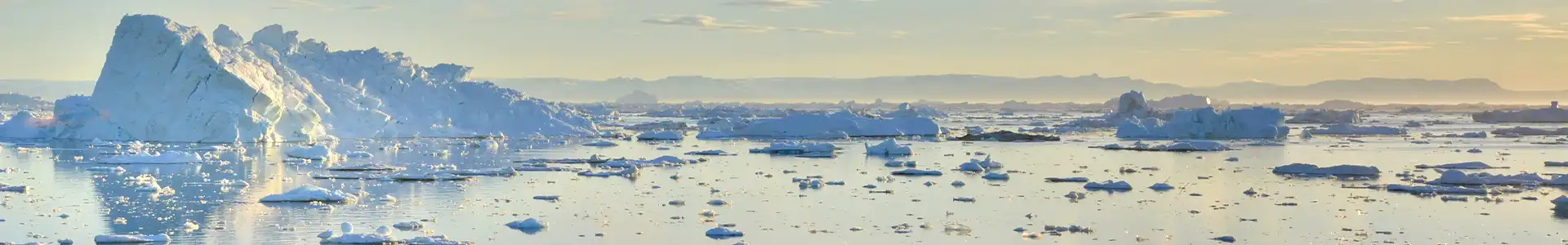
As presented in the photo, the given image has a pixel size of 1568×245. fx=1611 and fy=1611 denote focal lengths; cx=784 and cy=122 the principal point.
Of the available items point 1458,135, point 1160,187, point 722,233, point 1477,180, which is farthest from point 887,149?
point 1458,135

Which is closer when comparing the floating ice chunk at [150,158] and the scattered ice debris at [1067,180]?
the scattered ice debris at [1067,180]

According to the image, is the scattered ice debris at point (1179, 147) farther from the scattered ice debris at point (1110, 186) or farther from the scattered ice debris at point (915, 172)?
the scattered ice debris at point (1110, 186)

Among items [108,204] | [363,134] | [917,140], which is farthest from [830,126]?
[108,204]

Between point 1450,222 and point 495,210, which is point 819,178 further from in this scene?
point 1450,222

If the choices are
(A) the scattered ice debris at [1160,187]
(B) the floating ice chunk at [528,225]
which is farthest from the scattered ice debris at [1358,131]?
(B) the floating ice chunk at [528,225]

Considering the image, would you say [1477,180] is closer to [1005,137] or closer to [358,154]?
[358,154]

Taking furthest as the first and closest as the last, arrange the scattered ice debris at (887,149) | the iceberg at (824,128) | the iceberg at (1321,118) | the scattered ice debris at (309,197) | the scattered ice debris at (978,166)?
the iceberg at (1321,118)
the iceberg at (824,128)
the scattered ice debris at (887,149)
the scattered ice debris at (978,166)
the scattered ice debris at (309,197)
